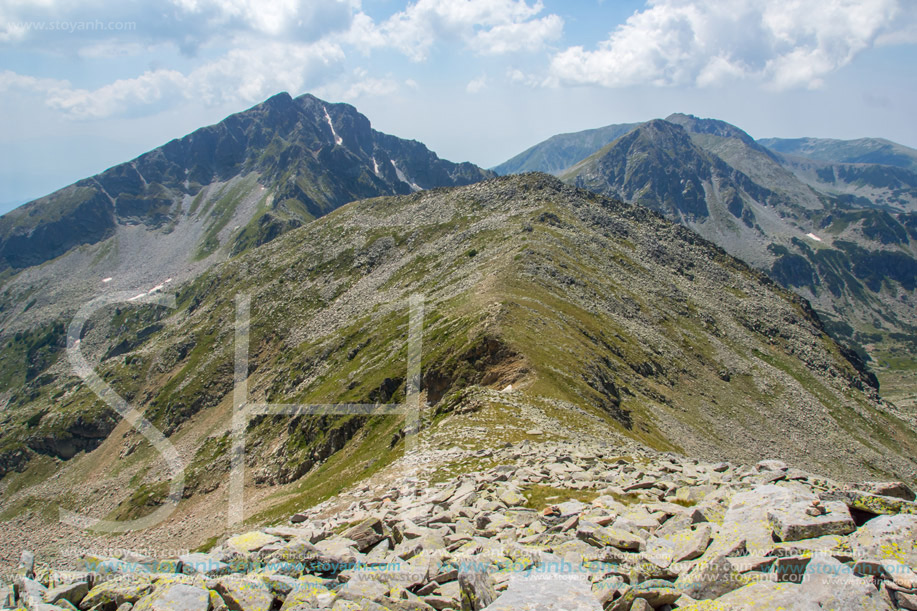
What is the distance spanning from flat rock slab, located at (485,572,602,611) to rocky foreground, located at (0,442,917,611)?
0.13ft

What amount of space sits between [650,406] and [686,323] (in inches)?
1706

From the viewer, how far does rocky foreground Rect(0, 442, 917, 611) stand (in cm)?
1023

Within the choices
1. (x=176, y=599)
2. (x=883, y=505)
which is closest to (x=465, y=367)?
(x=883, y=505)

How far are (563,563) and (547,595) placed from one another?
239cm

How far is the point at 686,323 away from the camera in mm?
102625

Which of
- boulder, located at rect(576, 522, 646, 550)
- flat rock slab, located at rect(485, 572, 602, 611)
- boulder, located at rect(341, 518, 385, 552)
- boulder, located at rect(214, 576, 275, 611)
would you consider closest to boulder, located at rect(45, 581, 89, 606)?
boulder, located at rect(214, 576, 275, 611)

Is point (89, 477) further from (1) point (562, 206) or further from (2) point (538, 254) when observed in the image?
(1) point (562, 206)

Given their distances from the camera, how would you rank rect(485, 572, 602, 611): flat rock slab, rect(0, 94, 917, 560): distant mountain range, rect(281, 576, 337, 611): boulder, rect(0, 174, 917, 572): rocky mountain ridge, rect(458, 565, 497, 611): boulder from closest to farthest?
rect(485, 572, 602, 611): flat rock slab, rect(281, 576, 337, 611): boulder, rect(458, 565, 497, 611): boulder, rect(0, 174, 917, 572): rocky mountain ridge, rect(0, 94, 917, 560): distant mountain range

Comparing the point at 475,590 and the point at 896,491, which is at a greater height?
the point at 475,590

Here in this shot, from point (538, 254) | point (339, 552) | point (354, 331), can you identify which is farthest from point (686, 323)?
point (339, 552)

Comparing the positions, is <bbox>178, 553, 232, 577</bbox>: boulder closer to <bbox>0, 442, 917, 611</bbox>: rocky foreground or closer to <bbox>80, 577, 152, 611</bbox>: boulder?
<bbox>0, 442, 917, 611</bbox>: rocky foreground

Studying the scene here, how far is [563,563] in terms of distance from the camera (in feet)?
42.2

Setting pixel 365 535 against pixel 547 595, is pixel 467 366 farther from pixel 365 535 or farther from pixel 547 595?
pixel 547 595

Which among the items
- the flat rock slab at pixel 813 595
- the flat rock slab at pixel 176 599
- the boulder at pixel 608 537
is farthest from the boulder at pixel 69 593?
the flat rock slab at pixel 813 595
